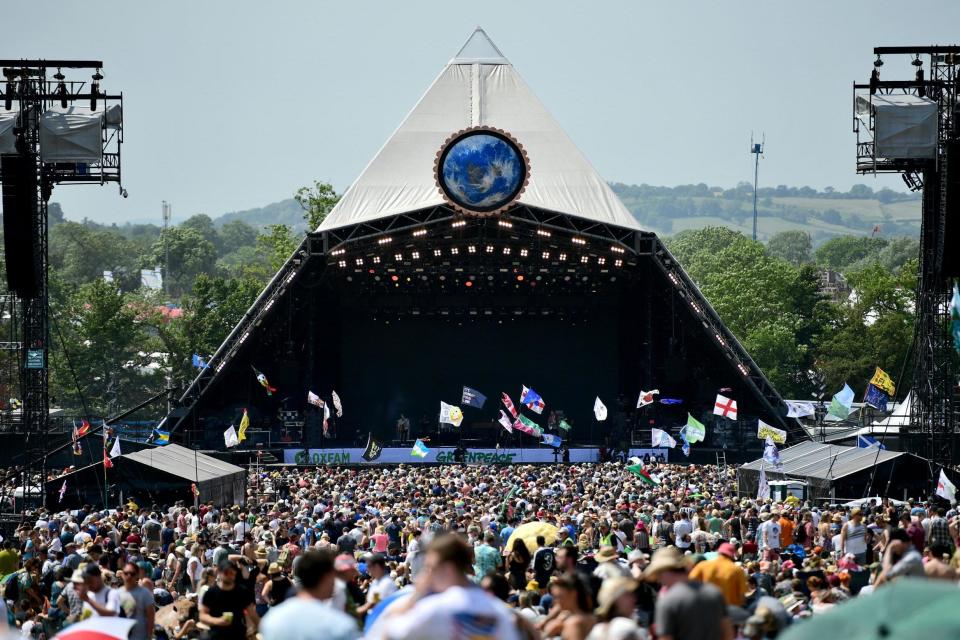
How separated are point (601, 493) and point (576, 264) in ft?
68.7

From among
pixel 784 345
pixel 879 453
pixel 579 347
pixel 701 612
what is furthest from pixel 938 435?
pixel 784 345

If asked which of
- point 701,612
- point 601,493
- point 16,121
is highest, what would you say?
point 16,121

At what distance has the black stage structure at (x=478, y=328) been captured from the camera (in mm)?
46094

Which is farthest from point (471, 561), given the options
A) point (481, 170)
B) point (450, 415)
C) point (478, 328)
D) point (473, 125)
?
point (478, 328)

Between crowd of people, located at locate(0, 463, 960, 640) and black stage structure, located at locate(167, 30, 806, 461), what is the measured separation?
1227cm

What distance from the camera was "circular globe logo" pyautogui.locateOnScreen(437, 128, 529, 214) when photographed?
43031mm

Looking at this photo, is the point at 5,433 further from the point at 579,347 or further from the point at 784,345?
the point at 784,345

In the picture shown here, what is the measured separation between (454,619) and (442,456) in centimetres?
4068

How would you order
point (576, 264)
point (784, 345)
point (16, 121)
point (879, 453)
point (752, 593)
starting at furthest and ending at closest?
1. point (784, 345)
2. point (576, 264)
3. point (16, 121)
4. point (879, 453)
5. point (752, 593)

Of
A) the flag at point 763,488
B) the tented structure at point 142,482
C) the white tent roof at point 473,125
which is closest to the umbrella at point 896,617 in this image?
the flag at point 763,488

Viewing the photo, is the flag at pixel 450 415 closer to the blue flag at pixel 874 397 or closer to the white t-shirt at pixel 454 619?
the blue flag at pixel 874 397

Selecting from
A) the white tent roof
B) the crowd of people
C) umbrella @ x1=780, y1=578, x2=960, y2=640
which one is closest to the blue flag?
the crowd of people

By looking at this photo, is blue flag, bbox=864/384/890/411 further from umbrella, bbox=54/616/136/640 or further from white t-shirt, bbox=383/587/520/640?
white t-shirt, bbox=383/587/520/640

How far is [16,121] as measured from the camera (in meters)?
34.2
